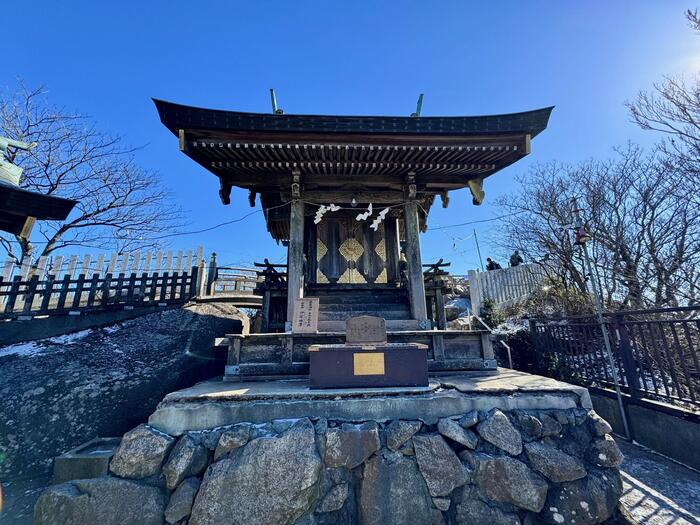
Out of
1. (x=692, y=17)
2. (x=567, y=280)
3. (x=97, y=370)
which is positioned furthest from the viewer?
(x=567, y=280)

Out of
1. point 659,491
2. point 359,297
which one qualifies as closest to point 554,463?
point 659,491

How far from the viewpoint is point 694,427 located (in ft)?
12.7

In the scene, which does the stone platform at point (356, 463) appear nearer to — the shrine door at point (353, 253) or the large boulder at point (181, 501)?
the large boulder at point (181, 501)

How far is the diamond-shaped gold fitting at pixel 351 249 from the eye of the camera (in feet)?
27.1

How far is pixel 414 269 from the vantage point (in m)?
6.45

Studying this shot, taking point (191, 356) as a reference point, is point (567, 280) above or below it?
above

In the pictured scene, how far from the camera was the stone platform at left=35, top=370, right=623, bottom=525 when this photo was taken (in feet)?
9.12

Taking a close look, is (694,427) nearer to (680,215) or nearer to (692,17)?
(680,215)

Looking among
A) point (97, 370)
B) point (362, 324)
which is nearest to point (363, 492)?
point (362, 324)

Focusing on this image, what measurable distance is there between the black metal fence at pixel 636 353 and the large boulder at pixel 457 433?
3.30 metres

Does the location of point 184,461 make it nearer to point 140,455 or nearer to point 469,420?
point 140,455

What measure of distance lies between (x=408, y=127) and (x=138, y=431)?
6.32 m

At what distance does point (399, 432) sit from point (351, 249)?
5.65 m

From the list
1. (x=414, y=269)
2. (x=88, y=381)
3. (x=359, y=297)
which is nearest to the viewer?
(x=88, y=381)
